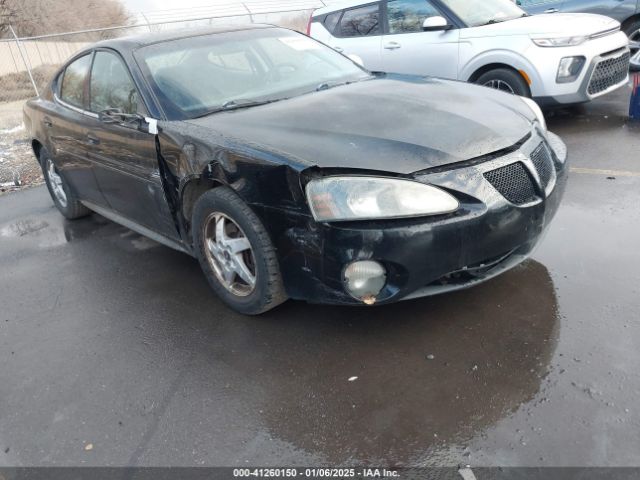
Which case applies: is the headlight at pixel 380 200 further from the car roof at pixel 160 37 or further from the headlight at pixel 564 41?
the headlight at pixel 564 41

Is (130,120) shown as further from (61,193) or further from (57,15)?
(57,15)

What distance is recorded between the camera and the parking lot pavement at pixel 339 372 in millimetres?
2270

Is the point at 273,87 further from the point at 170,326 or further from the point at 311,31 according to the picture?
the point at 311,31

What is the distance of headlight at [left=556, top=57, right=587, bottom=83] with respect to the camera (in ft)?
19.5

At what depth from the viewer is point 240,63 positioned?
3.85m

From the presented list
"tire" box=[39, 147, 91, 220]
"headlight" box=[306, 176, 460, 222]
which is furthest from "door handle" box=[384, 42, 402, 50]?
"headlight" box=[306, 176, 460, 222]

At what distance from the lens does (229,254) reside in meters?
3.12

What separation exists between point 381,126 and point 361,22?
5228mm

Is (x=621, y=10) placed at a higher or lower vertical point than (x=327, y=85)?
lower

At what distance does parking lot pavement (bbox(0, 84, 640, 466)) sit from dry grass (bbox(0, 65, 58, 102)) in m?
13.6

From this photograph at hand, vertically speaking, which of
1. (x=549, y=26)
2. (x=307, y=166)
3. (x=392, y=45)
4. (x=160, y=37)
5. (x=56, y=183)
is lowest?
(x=56, y=183)

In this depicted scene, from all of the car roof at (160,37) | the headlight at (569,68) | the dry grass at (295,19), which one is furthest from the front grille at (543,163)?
the dry grass at (295,19)

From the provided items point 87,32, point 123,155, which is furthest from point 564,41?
point 87,32

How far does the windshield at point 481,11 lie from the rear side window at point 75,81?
4.38m
